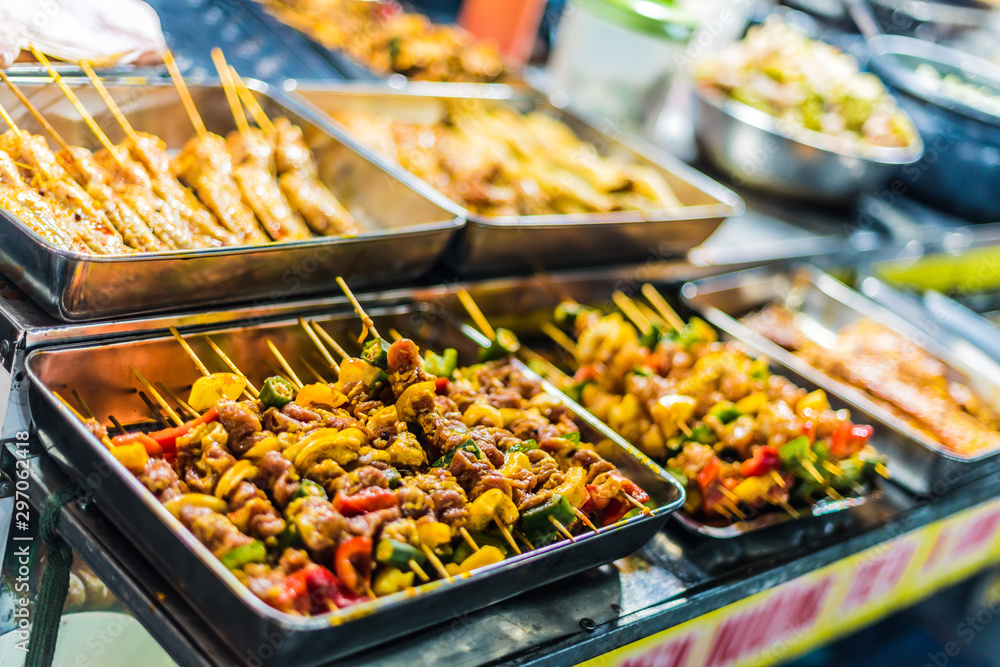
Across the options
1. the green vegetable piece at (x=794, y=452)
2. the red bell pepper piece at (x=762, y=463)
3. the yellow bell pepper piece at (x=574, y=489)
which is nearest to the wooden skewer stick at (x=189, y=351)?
the yellow bell pepper piece at (x=574, y=489)

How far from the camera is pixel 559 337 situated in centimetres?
307

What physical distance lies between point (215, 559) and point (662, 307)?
7.51 feet

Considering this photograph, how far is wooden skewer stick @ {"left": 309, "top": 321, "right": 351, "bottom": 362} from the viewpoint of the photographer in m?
2.26

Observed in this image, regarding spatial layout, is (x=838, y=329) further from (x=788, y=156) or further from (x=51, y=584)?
(x=51, y=584)

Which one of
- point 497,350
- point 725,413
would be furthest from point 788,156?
point 497,350

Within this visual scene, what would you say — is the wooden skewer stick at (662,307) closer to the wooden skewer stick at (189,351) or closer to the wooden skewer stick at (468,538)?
the wooden skewer stick at (468,538)

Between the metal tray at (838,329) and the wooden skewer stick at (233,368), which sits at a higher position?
the wooden skewer stick at (233,368)

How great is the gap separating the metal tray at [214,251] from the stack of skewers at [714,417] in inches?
27.7

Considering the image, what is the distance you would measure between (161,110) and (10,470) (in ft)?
4.77

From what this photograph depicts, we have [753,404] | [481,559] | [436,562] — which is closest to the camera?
[436,562]

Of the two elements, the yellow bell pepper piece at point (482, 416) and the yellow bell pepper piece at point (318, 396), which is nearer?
the yellow bell pepper piece at point (318, 396)

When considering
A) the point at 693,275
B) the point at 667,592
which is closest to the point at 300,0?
the point at 693,275

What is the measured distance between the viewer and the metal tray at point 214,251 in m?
1.95

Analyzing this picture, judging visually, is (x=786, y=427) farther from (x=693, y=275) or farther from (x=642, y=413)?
(x=693, y=275)
